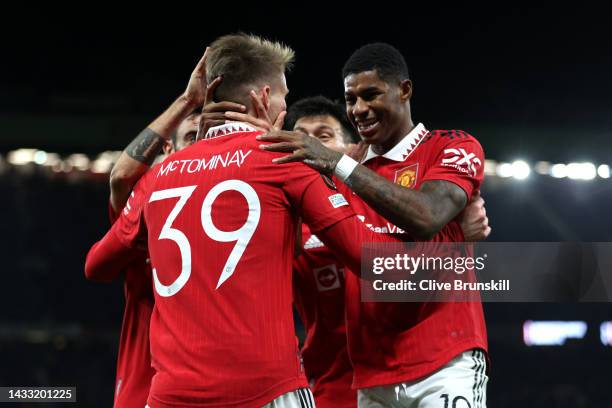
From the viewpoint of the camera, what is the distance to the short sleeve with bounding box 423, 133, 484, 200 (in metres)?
2.76

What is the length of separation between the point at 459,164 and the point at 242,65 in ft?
2.90

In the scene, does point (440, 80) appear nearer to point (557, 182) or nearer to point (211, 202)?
point (557, 182)

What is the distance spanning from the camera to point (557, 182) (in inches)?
604

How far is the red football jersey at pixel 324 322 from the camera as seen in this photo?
3359mm

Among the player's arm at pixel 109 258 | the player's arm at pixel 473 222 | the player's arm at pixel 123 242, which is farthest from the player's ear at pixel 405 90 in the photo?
the player's arm at pixel 109 258

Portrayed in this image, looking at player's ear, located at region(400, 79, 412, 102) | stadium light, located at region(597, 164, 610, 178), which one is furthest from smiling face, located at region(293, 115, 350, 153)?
stadium light, located at region(597, 164, 610, 178)

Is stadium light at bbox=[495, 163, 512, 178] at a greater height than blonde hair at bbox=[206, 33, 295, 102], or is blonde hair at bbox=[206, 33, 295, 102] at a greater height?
stadium light at bbox=[495, 163, 512, 178]

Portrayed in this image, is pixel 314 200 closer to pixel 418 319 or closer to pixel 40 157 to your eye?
pixel 418 319

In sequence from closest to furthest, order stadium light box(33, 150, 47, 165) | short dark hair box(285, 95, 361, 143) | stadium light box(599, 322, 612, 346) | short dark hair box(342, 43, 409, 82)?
short dark hair box(342, 43, 409, 82), short dark hair box(285, 95, 361, 143), stadium light box(33, 150, 47, 165), stadium light box(599, 322, 612, 346)

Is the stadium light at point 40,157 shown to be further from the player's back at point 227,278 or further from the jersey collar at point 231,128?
the player's back at point 227,278

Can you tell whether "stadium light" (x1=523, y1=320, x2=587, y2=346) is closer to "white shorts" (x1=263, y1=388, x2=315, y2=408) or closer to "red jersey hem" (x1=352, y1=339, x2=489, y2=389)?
"red jersey hem" (x1=352, y1=339, x2=489, y2=389)

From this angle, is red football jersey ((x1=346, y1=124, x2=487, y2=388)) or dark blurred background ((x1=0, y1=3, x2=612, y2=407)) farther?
dark blurred background ((x1=0, y1=3, x2=612, y2=407))

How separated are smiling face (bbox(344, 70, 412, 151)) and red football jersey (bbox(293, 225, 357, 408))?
538 millimetres

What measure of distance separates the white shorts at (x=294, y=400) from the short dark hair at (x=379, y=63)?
60.8 inches
